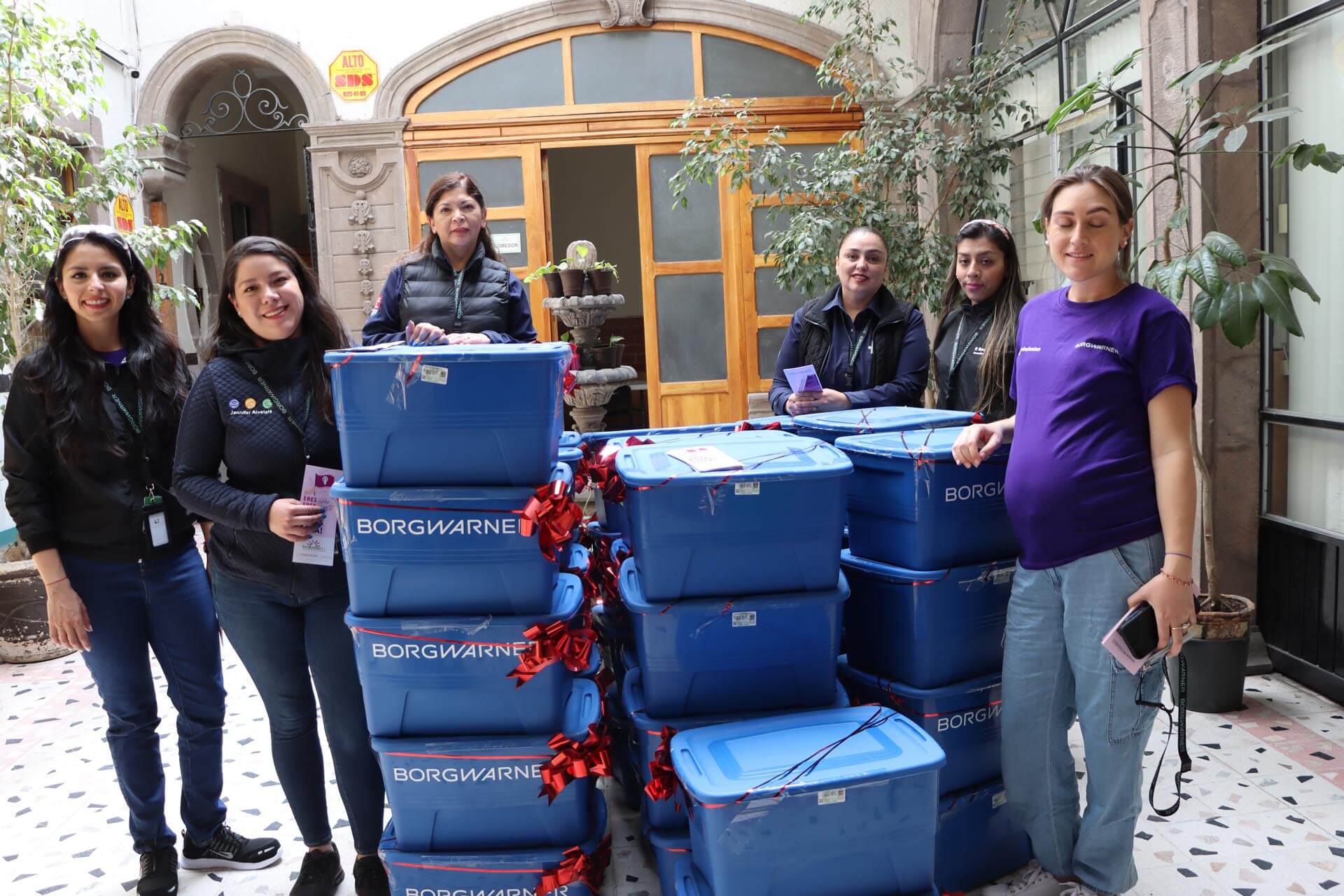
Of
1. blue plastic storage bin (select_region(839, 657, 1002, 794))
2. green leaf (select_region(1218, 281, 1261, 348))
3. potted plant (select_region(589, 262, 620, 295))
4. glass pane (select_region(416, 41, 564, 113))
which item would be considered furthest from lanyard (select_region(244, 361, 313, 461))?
glass pane (select_region(416, 41, 564, 113))

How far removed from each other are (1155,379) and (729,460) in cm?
82

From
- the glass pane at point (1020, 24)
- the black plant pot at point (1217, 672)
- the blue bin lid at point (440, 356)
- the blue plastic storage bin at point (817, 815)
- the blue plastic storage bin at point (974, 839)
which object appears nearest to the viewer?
the blue plastic storage bin at point (817, 815)

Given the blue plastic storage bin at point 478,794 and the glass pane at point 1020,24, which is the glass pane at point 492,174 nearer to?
the glass pane at point 1020,24

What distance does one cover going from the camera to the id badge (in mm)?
2156

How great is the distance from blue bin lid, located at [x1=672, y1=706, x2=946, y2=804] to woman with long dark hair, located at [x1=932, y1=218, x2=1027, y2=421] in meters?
1.15

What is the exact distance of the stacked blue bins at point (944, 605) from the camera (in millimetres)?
2254

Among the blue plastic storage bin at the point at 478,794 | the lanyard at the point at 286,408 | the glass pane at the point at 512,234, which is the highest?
the glass pane at the point at 512,234

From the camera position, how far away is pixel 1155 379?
6.25 feet

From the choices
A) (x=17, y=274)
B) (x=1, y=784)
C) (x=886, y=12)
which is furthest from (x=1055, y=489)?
(x=886, y=12)

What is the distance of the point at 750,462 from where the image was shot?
215 centimetres

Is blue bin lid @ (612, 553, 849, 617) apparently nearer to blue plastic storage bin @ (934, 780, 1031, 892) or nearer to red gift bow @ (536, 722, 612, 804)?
red gift bow @ (536, 722, 612, 804)

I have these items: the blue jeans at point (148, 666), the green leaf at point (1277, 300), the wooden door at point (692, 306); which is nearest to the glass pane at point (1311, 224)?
the green leaf at point (1277, 300)

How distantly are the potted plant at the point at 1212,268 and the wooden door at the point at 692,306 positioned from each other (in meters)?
3.52

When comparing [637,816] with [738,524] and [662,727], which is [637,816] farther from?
[738,524]
